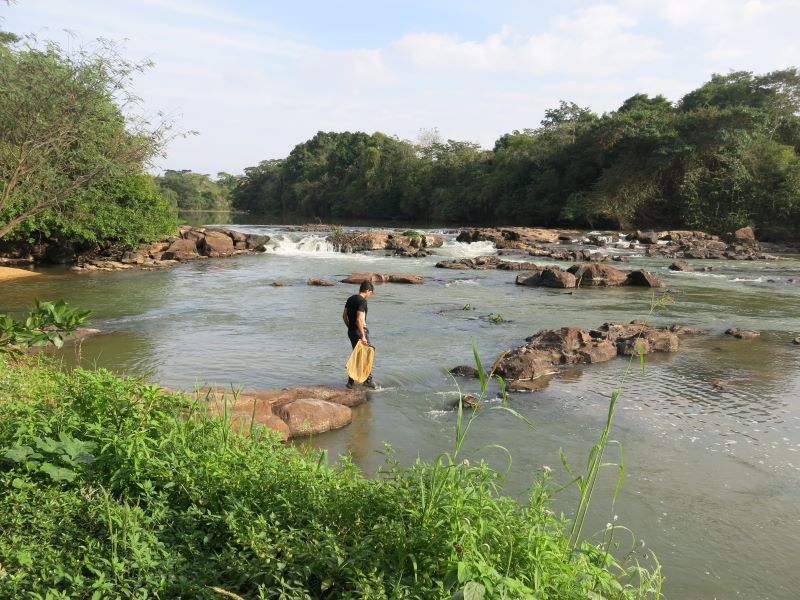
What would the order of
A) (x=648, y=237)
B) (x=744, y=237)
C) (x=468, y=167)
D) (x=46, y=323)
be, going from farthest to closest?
(x=468, y=167) < (x=648, y=237) < (x=744, y=237) < (x=46, y=323)

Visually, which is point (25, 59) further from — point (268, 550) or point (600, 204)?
point (600, 204)

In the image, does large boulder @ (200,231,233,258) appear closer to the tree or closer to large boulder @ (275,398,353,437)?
the tree

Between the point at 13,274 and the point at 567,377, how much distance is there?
1840 centimetres

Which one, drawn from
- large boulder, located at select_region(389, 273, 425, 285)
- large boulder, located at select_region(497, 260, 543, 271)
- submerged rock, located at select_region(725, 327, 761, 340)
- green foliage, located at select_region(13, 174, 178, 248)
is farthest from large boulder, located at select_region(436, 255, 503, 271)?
submerged rock, located at select_region(725, 327, 761, 340)

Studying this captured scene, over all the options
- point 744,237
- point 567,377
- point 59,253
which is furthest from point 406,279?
point 744,237

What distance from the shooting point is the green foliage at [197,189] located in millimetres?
103562

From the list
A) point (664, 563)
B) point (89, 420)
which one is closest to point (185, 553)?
point (89, 420)

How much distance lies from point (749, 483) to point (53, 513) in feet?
19.0

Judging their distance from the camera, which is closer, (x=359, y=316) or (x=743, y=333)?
(x=359, y=316)

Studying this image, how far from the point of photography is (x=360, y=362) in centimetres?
841

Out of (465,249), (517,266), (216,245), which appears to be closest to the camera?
(517,266)

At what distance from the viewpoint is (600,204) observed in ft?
138

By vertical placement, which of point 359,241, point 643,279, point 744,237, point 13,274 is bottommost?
point 13,274

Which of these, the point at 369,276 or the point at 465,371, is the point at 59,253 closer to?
the point at 369,276
